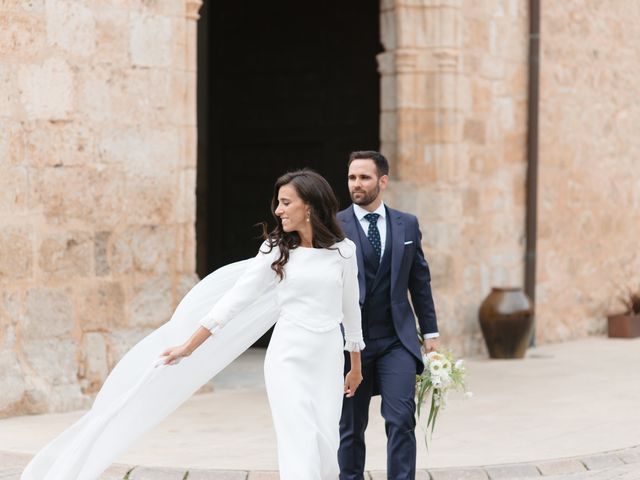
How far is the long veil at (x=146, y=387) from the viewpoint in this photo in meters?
5.25

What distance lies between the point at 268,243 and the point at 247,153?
26.5ft

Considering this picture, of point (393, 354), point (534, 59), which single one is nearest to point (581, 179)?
point (534, 59)

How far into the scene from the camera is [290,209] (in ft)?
16.6

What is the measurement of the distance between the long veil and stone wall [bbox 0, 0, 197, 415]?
300 centimetres

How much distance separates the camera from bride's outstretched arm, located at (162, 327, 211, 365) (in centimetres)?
500

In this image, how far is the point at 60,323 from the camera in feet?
27.7

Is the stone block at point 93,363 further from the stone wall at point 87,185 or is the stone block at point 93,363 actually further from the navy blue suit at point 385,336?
the navy blue suit at point 385,336

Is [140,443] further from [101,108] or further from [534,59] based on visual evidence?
[534,59]

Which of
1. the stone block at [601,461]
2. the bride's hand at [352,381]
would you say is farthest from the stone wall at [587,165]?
the bride's hand at [352,381]

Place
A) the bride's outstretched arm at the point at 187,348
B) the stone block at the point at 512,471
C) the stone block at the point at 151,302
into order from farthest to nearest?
the stone block at the point at 151,302 → the stone block at the point at 512,471 → the bride's outstretched arm at the point at 187,348

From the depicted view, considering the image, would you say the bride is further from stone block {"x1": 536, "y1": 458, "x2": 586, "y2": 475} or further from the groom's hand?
stone block {"x1": 536, "y1": 458, "x2": 586, "y2": 475}

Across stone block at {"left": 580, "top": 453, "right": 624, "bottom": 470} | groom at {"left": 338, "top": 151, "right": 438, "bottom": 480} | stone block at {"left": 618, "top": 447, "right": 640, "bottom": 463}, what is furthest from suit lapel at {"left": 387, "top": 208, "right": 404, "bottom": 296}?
stone block at {"left": 618, "top": 447, "right": 640, "bottom": 463}

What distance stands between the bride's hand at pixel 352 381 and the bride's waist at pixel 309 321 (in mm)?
428

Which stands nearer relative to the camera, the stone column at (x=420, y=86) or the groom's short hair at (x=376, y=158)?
the groom's short hair at (x=376, y=158)
